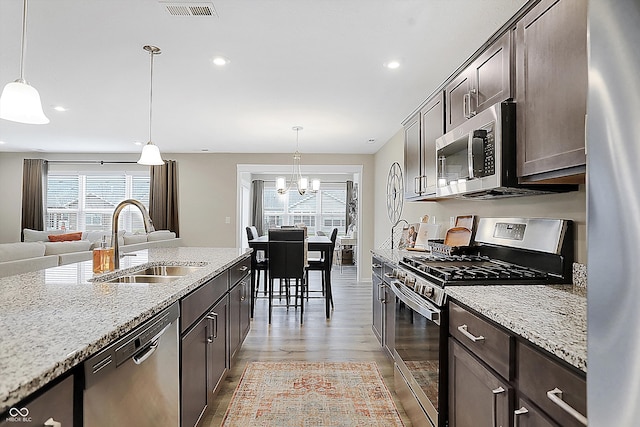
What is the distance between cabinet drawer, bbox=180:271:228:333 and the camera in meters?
1.63

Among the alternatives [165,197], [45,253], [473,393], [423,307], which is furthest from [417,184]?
[165,197]

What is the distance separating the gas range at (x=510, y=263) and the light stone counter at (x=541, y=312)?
71 millimetres

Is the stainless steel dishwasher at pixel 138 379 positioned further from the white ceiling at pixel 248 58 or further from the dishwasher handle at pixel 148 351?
the white ceiling at pixel 248 58

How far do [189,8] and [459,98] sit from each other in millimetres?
1731

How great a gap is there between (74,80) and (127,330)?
319cm

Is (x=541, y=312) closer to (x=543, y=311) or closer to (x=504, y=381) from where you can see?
(x=543, y=311)

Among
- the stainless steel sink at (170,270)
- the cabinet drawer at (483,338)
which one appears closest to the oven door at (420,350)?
the cabinet drawer at (483,338)

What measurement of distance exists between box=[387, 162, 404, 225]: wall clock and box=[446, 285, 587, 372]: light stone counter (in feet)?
11.4

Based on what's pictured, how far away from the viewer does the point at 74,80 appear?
334 centimetres

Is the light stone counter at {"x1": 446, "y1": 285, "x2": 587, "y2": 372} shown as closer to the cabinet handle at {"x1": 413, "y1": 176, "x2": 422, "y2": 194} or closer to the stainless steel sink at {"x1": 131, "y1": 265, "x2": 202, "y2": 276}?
the cabinet handle at {"x1": 413, "y1": 176, "x2": 422, "y2": 194}

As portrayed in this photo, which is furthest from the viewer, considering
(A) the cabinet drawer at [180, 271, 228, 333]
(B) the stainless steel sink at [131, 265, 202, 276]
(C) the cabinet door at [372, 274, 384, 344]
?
(C) the cabinet door at [372, 274, 384, 344]

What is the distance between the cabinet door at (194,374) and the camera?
1.63 meters

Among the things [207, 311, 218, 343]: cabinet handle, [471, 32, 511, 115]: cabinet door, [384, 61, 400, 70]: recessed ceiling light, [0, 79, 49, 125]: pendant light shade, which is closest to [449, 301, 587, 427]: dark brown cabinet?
[471, 32, 511, 115]: cabinet door

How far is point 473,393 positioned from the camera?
1399 mm
